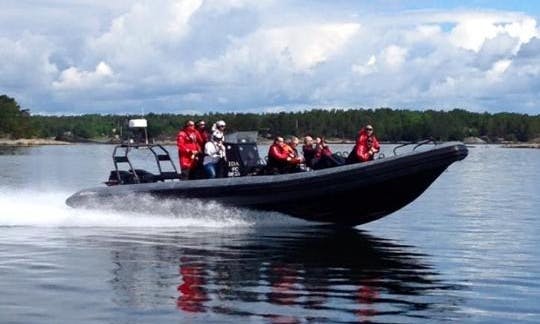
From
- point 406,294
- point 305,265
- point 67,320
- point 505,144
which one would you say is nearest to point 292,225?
point 305,265

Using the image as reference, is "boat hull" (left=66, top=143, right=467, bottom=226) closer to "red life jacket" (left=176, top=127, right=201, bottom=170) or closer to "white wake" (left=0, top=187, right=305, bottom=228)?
"white wake" (left=0, top=187, right=305, bottom=228)

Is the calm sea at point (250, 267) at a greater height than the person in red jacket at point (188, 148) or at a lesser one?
lesser

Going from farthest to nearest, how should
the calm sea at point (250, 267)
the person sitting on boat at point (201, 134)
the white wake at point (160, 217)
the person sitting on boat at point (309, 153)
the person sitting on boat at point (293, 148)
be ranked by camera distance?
the person sitting on boat at point (309, 153), the person sitting on boat at point (201, 134), the white wake at point (160, 217), the person sitting on boat at point (293, 148), the calm sea at point (250, 267)

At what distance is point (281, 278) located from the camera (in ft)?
44.6

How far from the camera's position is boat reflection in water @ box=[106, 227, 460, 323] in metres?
11.4

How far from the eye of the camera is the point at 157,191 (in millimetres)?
19078

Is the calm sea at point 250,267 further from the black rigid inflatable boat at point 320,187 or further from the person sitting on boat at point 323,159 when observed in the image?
the person sitting on boat at point 323,159

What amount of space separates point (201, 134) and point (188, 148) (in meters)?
0.40

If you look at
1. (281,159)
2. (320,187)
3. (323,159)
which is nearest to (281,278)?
(320,187)

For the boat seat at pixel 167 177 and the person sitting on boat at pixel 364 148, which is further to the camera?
the boat seat at pixel 167 177

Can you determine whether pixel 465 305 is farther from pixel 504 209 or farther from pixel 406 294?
pixel 504 209

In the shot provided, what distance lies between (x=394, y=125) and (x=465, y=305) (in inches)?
3440

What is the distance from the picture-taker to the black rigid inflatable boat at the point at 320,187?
18.2 m

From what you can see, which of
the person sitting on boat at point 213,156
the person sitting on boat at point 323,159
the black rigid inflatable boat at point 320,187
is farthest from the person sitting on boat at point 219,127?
the person sitting on boat at point 323,159
